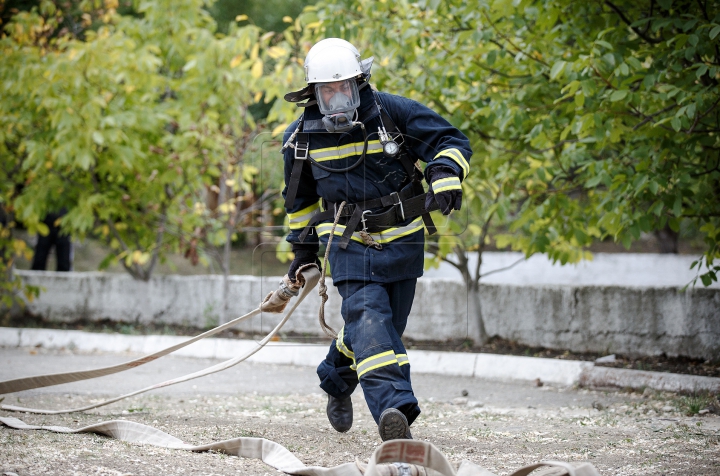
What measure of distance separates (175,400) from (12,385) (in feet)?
4.61

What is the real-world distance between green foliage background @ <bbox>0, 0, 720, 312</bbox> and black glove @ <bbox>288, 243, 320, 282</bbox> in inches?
72.3

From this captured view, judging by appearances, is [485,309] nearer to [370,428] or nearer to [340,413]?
[370,428]

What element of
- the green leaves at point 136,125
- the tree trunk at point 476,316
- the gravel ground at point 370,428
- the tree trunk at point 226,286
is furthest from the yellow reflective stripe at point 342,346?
the tree trunk at point 226,286

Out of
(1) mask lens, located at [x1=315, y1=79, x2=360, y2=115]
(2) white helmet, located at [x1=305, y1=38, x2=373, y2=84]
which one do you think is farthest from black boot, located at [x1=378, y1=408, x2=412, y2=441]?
(2) white helmet, located at [x1=305, y1=38, x2=373, y2=84]

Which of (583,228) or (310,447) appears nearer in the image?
(310,447)

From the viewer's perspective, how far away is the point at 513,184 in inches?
245

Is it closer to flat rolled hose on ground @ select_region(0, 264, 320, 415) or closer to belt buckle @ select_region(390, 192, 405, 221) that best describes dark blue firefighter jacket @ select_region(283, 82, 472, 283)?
belt buckle @ select_region(390, 192, 405, 221)

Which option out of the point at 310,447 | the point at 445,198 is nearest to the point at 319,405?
the point at 310,447

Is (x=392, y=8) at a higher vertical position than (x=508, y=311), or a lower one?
higher

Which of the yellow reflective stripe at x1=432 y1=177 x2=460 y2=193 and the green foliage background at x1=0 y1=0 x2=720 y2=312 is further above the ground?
the green foliage background at x1=0 y1=0 x2=720 y2=312

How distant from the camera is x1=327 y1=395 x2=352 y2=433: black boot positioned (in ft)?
14.0

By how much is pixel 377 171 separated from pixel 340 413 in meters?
1.37

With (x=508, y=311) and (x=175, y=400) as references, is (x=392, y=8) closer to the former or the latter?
(x=508, y=311)

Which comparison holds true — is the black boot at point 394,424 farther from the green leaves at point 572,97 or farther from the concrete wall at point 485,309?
the green leaves at point 572,97
